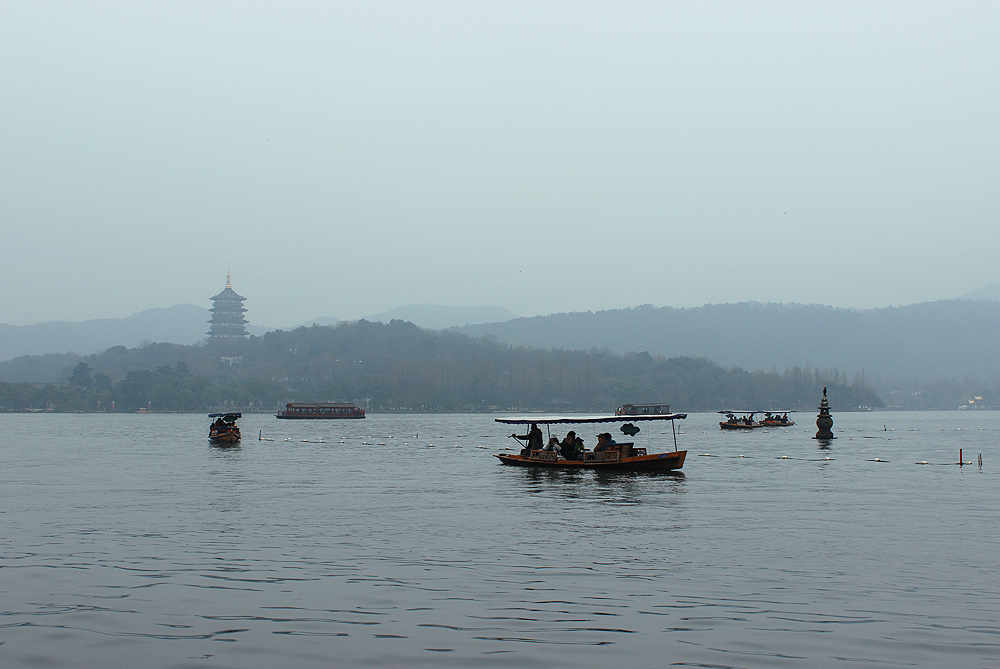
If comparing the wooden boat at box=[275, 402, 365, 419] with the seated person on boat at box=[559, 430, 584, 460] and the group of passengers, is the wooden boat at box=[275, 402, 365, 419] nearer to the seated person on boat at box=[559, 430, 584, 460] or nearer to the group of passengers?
the group of passengers

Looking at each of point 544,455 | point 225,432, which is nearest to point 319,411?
point 225,432

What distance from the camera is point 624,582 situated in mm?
20016

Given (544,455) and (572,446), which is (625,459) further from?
(544,455)

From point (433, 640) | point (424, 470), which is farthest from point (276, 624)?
point (424, 470)

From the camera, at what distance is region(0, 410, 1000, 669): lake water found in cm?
1463

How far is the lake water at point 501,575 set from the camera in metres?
14.6

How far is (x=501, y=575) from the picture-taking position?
20.9 metres

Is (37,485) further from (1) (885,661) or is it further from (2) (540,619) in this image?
(1) (885,661)

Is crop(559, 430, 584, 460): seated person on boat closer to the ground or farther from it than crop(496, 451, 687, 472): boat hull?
farther from it

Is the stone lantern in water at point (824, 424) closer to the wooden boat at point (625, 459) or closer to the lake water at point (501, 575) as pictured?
the wooden boat at point (625, 459)

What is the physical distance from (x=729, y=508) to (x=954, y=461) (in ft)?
124

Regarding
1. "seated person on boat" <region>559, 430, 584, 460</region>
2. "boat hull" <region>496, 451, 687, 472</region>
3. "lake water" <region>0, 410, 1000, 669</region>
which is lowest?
"lake water" <region>0, 410, 1000, 669</region>

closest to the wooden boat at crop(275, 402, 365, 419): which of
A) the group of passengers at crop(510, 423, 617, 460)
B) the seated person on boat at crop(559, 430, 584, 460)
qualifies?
the group of passengers at crop(510, 423, 617, 460)

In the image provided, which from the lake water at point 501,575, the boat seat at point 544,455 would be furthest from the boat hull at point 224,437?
the boat seat at point 544,455
